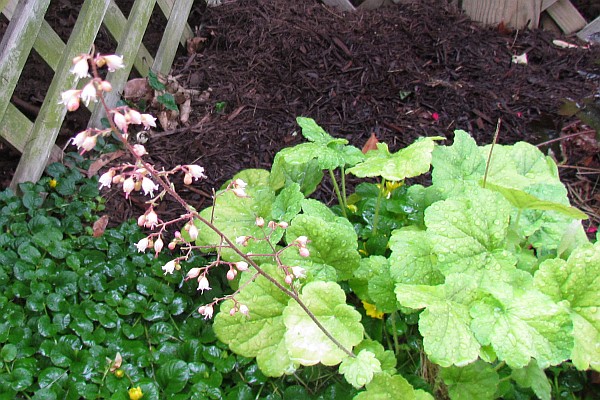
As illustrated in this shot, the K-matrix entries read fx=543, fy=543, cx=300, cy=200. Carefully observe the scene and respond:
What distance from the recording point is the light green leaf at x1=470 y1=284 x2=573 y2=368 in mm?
1299

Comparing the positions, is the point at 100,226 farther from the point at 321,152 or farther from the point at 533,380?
the point at 533,380

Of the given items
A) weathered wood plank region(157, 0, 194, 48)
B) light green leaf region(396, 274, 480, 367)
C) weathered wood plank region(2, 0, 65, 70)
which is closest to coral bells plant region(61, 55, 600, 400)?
light green leaf region(396, 274, 480, 367)

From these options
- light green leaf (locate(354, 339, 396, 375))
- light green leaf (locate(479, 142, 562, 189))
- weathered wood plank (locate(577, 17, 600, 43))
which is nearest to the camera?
light green leaf (locate(354, 339, 396, 375))

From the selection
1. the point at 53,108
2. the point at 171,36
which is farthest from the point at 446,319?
the point at 171,36

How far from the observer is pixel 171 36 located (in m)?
3.14

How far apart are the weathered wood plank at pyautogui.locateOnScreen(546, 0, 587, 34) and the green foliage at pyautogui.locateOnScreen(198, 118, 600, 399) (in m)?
1.99

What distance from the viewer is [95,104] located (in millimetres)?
2691

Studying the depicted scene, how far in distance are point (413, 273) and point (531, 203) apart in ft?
1.29

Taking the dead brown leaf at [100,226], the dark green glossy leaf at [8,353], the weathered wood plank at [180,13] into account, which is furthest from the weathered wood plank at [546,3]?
the dark green glossy leaf at [8,353]

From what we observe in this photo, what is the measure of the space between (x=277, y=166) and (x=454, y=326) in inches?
37.6

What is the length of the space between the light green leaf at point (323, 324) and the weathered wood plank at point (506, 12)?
268 cm

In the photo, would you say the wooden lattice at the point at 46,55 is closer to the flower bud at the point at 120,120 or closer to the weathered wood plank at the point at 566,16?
the flower bud at the point at 120,120

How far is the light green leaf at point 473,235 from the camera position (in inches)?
58.1

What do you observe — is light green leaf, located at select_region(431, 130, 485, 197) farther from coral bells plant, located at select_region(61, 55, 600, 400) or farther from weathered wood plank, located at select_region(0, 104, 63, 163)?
weathered wood plank, located at select_region(0, 104, 63, 163)
